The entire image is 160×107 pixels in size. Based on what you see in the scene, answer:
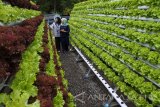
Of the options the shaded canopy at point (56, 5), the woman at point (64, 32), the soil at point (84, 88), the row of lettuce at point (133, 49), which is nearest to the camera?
the row of lettuce at point (133, 49)

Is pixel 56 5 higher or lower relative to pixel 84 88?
lower

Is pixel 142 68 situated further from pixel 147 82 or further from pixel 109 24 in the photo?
pixel 109 24

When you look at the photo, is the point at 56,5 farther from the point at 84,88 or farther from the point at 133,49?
the point at 133,49

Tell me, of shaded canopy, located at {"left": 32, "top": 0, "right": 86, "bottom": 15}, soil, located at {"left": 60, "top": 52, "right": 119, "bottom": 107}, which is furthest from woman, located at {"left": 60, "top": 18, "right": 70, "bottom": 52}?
shaded canopy, located at {"left": 32, "top": 0, "right": 86, "bottom": 15}

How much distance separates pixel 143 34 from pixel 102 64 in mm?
3225

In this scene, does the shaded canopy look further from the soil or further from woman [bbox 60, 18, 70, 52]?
the soil

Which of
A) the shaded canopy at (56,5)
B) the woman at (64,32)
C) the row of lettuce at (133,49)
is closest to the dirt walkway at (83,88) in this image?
the row of lettuce at (133,49)

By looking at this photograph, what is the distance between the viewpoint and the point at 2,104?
2.77m

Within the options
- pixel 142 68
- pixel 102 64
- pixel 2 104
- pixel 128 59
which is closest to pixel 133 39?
pixel 128 59

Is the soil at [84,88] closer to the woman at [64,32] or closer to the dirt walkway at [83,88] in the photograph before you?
the dirt walkway at [83,88]

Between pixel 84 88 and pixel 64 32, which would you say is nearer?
pixel 84 88

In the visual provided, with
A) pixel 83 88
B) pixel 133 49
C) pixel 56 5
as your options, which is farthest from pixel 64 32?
pixel 56 5

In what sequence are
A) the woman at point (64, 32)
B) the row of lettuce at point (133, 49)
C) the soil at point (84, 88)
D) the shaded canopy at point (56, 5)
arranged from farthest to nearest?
the shaded canopy at point (56, 5), the woman at point (64, 32), the soil at point (84, 88), the row of lettuce at point (133, 49)

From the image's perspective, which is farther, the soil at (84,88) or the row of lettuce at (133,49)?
the soil at (84,88)
